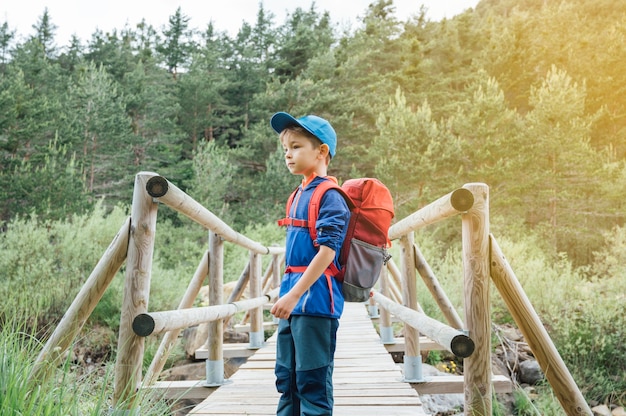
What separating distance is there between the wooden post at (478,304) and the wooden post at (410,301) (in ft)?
4.24

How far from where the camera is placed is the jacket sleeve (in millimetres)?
1809

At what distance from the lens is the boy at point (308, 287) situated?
1.82m

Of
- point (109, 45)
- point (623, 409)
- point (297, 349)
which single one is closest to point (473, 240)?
point (297, 349)

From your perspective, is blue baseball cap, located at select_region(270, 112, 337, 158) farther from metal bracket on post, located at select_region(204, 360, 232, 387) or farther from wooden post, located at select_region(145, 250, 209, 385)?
metal bracket on post, located at select_region(204, 360, 232, 387)

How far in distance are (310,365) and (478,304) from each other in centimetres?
70

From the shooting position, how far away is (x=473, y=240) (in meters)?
1.80

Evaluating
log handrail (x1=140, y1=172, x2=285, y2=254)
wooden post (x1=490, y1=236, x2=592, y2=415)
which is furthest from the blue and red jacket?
wooden post (x1=490, y1=236, x2=592, y2=415)

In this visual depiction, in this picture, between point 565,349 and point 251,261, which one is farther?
point 565,349

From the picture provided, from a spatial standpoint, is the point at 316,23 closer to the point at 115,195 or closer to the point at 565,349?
the point at 115,195

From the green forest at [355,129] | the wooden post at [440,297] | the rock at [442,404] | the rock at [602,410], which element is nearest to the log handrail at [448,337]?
the wooden post at [440,297]

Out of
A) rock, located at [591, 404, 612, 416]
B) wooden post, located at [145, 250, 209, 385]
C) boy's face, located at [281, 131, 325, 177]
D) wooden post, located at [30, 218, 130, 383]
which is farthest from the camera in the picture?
rock, located at [591, 404, 612, 416]

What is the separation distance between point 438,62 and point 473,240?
2425cm

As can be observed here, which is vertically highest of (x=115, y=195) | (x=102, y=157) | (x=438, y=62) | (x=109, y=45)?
(x=109, y=45)

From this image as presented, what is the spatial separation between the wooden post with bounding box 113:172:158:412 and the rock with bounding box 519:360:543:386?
643 cm
